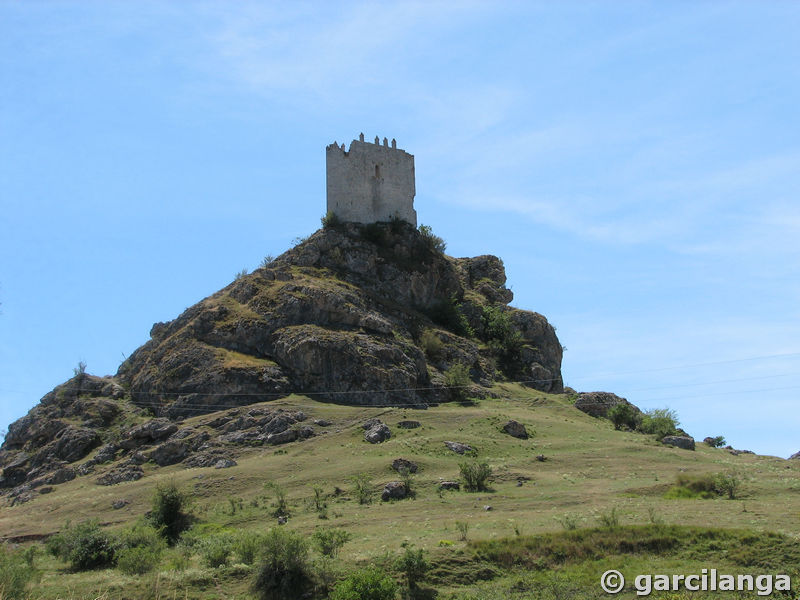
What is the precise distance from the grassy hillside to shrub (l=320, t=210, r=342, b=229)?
25.6 m

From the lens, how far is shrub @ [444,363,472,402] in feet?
256

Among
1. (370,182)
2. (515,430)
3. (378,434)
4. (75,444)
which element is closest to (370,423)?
(378,434)

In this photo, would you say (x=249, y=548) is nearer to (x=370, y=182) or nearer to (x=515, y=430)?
(x=515, y=430)

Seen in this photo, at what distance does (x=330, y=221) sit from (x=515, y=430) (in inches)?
1452

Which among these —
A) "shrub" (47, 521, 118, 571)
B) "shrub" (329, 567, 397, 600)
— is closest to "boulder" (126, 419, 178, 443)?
"shrub" (47, 521, 118, 571)

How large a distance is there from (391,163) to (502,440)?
142ft

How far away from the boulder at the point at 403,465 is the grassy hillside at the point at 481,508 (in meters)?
0.46

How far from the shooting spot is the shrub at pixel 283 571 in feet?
124

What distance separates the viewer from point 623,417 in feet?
249

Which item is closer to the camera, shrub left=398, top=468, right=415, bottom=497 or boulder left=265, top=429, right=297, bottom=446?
shrub left=398, top=468, right=415, bottom=497

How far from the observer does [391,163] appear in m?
96.4

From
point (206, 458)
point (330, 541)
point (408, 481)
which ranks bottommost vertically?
point (330, 541)

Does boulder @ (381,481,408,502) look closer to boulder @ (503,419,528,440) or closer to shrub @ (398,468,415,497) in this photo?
shrub @ (398,468,415,497)

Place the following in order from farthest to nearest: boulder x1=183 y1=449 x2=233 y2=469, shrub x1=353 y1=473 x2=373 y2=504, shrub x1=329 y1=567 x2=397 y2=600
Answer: boulder x1=183 y1=449 x2=233 y2=469 → shrub x1=353 y1=473 x2=373 y2=504 → shrub x1=329 y1=567 x2=397 y2=600
